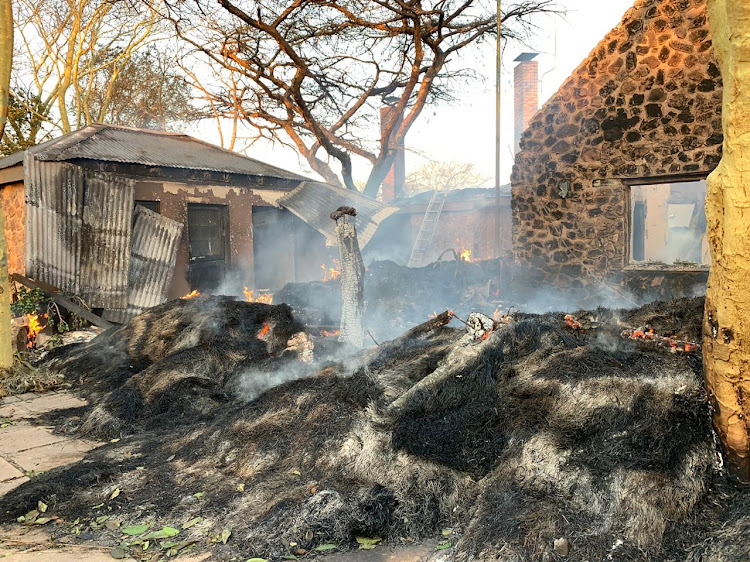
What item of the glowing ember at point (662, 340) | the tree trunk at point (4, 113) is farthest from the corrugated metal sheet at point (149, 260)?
the glowing ember at point (662, 340)

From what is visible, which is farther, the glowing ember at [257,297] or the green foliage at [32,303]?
the glowing ember at [257,297]

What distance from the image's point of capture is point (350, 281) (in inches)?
291

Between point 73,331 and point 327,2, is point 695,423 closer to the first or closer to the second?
point 73,331

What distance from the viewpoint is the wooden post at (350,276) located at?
7285mm

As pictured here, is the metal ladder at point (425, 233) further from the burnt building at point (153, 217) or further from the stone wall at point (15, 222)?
the stone wall at point (15, 222)

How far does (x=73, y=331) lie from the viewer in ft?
33.1

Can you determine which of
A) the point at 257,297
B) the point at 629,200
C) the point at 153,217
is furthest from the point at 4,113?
the point at 629,200

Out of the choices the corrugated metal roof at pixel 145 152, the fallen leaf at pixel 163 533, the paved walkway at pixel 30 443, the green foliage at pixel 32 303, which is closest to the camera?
the fallen leaf at pixel 163 533

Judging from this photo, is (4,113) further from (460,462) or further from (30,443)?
(460,462)

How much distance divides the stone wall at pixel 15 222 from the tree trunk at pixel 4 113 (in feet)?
10.5

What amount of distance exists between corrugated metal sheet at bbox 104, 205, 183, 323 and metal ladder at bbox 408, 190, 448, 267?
10969 mm

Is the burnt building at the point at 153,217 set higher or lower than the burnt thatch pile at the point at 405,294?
higher

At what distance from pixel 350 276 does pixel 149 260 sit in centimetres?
596

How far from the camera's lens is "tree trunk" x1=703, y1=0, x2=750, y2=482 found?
3107 mm
